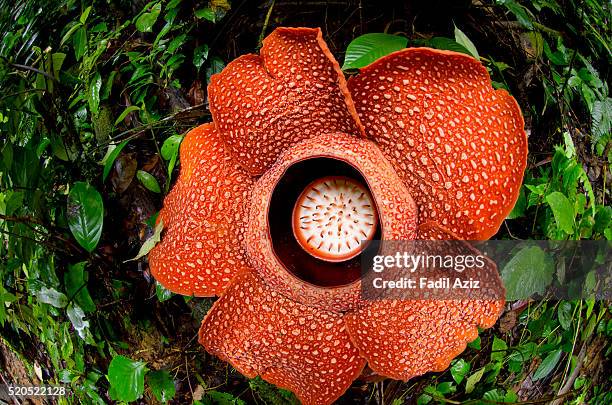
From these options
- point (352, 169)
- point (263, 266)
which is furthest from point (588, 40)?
point (263, 266)

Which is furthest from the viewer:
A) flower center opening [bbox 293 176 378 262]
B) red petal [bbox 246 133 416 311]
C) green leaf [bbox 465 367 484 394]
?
green leaf [bbox 465 367 484 394]

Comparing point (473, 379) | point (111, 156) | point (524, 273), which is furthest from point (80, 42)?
point (473, 379)

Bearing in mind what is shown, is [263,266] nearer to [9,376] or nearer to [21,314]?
[21,314]

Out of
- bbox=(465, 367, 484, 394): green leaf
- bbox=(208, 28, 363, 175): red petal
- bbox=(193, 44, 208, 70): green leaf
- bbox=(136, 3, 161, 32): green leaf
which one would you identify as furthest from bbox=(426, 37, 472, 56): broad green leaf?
bbox=(465, 367, 484, 394): green leaf

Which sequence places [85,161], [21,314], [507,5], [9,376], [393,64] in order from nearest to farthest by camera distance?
[393,64] → [507,5] → [85,161] → [21,314] → [9,376]

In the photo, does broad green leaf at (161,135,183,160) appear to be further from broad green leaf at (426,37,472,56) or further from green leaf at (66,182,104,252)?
broad green leaf at (426,37,472,56)

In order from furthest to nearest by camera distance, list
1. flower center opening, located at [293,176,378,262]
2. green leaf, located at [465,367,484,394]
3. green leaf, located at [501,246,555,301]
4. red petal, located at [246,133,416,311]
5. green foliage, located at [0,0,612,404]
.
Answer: green leaf, located at [465,367,484,394] → green foliage, located at [0,0,612,404] → green leaf, located at [501,246,555,301] → flower center opening, located at [293,176,378,262] → red petal, located at [246,133,416,311]

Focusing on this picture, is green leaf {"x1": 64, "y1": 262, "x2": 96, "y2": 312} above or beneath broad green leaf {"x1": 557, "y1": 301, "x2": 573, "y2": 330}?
above
